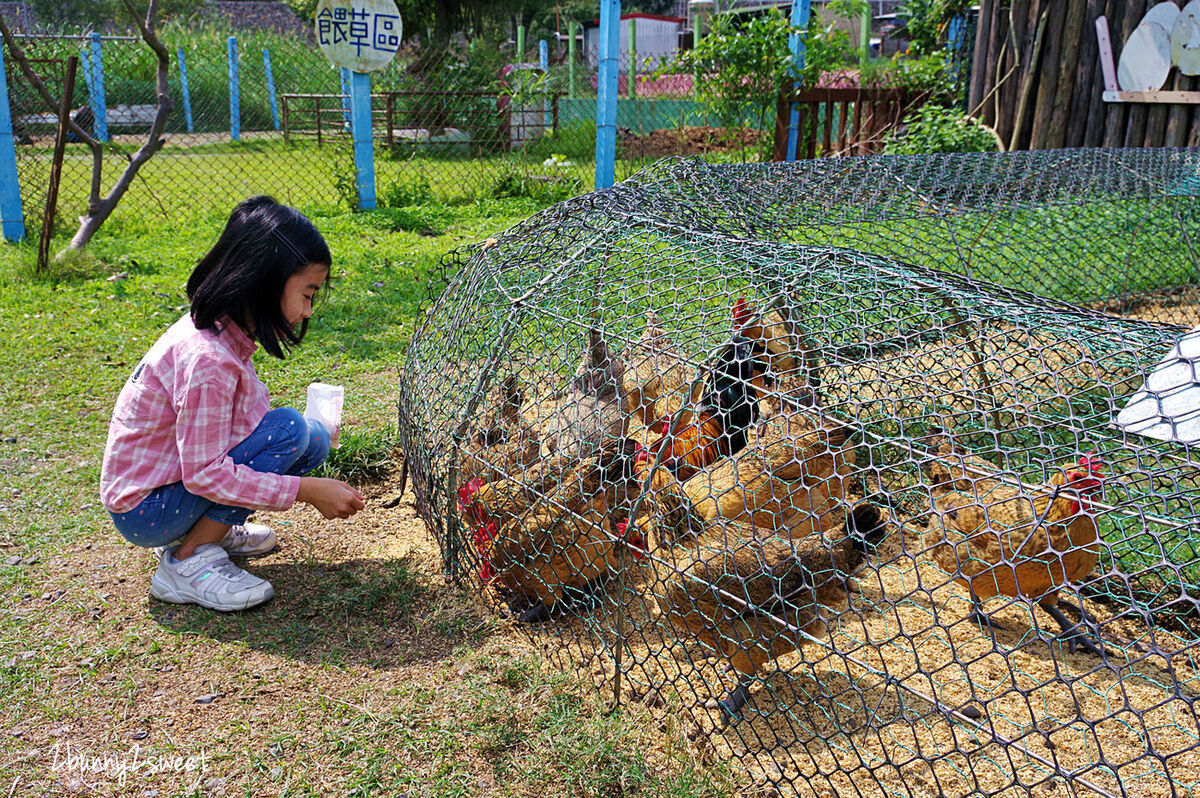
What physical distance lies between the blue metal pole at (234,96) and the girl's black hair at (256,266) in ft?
47.2

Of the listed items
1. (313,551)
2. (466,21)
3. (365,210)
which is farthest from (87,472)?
(466,21)

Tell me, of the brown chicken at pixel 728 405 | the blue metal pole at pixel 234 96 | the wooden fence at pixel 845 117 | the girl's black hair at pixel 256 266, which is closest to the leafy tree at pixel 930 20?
the wooden fence at pixel 845 117

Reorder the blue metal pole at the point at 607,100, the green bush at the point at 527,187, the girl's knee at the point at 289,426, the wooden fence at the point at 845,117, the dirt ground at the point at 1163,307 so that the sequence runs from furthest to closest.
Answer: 1. the green bush at the point at 527,187
2. the wooden fence at the point at 845,117
3. the blue metal pole at the point at 607,100
4. the dirt ground at the point at 1163,307
5. the girl's knee at the point at 289,426

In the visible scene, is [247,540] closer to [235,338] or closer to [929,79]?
[235,338]

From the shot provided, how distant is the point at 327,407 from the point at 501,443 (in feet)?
2.46

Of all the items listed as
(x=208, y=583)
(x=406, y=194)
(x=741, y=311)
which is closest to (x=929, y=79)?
(x=406, y=194)

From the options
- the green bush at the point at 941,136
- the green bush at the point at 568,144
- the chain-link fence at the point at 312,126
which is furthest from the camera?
the green bush at the point at 568,144

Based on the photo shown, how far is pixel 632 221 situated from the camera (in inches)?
112

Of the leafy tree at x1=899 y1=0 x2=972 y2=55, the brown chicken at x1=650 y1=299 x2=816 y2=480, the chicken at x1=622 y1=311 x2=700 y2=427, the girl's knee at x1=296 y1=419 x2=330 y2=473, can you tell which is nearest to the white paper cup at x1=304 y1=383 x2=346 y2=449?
the girl's knee at x1=296 y1=419 x2=330 y2=473

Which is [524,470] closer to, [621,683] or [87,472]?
[621,683]

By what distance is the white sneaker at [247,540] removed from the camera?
295 cm

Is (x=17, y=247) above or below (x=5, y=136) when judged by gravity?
below

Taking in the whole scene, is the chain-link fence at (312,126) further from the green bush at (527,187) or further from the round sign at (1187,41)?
the round sign at (1187,41)

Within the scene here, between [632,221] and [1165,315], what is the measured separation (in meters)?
4.48
